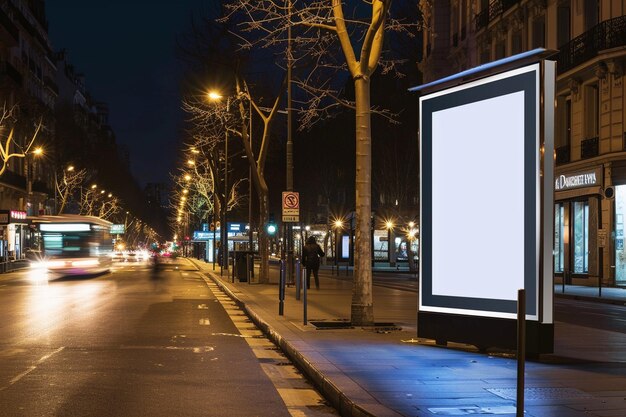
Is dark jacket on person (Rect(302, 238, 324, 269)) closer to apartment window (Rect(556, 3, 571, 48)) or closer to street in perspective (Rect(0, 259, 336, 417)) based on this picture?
street in perspective (Rect(0, 259, 336, 417))

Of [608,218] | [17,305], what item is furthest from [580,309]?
[17,305]

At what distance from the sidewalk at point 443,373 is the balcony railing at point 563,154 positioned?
74.1 ft

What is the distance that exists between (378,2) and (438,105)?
3.39m

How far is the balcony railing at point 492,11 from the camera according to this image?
137ft

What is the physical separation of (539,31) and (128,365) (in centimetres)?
3291

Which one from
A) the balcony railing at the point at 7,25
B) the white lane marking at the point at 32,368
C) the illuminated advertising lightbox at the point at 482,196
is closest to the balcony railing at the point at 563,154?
the illuminated advertising lightbox at the point at 482,196

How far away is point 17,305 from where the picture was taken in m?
21.7

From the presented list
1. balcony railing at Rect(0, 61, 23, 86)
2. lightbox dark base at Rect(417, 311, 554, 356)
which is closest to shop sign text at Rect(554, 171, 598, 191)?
lightbox dark base at Rect(417, 311, 554, 356)

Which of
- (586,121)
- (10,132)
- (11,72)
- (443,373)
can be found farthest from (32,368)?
(11,72)

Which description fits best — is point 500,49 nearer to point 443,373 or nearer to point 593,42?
point 593,42

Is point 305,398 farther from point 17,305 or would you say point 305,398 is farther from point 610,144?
point 610,144

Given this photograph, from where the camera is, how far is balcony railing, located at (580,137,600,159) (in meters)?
34.0

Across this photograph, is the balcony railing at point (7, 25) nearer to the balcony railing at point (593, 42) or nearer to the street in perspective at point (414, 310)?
the street in perspective at point (414, 310)

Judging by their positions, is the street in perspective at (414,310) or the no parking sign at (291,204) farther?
the no parking sign at (291,204)
